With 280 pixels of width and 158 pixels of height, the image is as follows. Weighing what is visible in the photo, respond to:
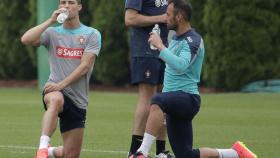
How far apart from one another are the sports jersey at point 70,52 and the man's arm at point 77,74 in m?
0.07

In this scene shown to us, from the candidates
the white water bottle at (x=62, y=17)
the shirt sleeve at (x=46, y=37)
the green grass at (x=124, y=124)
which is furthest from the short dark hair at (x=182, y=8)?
the green grass at (x=124, y=124)

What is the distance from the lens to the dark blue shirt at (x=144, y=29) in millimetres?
10672

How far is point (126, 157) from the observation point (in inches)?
434

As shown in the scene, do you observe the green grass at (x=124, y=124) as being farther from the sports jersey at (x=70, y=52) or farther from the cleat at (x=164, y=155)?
the sports jersey at (x=70, y=52)

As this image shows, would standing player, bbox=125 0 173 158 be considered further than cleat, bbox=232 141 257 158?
Yes

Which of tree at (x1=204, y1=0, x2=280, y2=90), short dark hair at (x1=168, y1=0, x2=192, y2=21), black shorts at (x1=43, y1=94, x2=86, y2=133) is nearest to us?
short dark hair at (x1=168, y1=0, x2=192, y2=21)

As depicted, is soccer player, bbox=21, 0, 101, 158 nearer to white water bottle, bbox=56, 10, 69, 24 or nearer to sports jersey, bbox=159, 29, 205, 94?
white water bottle, bbox=56, 10, 69, 24

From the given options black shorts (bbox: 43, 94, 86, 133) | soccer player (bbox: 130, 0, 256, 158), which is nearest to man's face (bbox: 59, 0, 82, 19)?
black shorts (bbox: 43, 94, 86, 133)

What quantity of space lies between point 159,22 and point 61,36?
55.4 inches

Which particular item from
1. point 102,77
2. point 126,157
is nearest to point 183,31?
point 126,157

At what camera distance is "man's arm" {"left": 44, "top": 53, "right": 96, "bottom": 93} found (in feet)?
30.7

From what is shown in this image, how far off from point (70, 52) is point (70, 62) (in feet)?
0.35

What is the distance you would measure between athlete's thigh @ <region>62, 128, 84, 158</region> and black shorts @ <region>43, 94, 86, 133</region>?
1.9 inches

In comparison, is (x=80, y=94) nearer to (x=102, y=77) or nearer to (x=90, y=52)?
(x=90, y=52)
